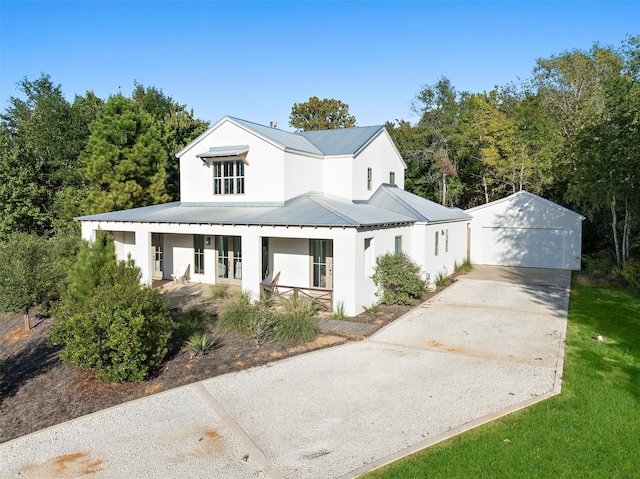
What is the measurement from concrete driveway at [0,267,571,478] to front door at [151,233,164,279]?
12.9 metres

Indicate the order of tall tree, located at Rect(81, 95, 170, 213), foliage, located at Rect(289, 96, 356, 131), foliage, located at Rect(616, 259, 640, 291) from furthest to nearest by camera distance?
foliage, located at Rect(289, 96, 356, 131) → tall tree, located at Rect(81, 95, 170, 213) → foliage, located at Rect(616, 259, 640, 291)

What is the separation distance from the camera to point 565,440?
6406 mm

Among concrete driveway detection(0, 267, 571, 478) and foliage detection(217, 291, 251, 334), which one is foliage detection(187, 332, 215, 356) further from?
concrete driveway detection(0, 267, 571, 478)

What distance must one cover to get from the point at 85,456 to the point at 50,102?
33.9 metres

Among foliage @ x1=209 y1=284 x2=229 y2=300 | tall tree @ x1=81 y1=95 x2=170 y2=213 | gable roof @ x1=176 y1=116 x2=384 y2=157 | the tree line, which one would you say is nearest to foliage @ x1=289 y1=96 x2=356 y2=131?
the tree line

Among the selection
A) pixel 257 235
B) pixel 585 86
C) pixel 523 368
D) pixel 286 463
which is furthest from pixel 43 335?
pixel 585 86

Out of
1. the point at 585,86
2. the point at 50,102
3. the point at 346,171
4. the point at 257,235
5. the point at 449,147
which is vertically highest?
the point at 585,86

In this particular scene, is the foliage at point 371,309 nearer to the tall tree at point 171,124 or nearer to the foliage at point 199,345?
the foliage at point 199,345

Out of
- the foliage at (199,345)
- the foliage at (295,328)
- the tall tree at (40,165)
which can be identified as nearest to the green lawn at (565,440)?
the foliage at (295,328)

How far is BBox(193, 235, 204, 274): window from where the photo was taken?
66.2 ft

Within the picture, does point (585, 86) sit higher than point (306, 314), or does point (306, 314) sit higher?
point (585, 86)

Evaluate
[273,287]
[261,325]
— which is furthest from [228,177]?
[261,325]

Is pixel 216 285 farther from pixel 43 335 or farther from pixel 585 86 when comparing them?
pixel 585 86

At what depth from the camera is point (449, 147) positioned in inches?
1551
